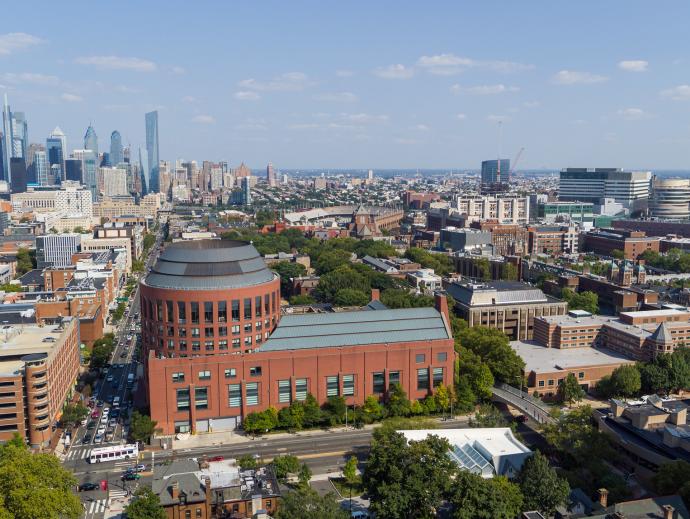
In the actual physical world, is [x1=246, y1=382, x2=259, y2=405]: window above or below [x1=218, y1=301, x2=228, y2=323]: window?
below

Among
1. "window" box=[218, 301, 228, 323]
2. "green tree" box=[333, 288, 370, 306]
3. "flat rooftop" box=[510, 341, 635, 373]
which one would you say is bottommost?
"flat rooftop" box=[510, 341, 635, 373]

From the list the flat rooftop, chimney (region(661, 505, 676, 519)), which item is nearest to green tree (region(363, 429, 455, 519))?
chimney (region(661, 505, 676, 519))

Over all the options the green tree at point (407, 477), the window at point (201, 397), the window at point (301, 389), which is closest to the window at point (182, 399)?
the window at point (201, 397)

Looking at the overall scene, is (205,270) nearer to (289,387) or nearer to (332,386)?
(289,387)

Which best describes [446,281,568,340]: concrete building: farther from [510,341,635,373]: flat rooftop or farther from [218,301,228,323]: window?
[218,301,228,323]: window

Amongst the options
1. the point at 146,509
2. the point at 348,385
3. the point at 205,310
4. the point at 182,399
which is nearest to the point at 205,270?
the point at 205,310

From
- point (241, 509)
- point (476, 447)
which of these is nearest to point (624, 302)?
point (476, 447)

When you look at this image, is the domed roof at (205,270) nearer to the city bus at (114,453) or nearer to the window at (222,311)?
the window at (222,311)

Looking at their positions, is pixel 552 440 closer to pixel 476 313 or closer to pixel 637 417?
pixel 637 417
